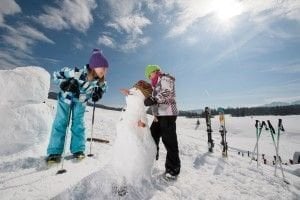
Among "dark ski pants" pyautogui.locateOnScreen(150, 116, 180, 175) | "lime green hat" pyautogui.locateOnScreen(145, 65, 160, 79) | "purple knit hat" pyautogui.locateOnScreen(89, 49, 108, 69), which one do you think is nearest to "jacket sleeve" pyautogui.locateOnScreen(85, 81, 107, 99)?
"purple knit hat" pyautogui.locateOnScreen(89, 49, 108, 69)

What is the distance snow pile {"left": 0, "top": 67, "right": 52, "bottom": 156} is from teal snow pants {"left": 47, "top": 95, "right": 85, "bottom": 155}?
951mm

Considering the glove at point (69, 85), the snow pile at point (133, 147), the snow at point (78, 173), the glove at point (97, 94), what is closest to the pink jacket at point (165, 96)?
the snow pile at point (133, 147)

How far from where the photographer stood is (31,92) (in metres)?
5.93

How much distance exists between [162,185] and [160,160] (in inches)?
68.3

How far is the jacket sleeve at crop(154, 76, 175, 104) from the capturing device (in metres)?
4.39

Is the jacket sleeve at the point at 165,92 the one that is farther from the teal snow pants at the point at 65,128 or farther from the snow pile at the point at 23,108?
the snow pile at the point at 23,108

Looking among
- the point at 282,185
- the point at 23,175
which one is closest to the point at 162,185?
the point at 23,175

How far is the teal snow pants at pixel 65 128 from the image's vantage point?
4.44 m

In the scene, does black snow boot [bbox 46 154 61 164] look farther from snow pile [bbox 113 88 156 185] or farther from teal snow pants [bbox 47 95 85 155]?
snow pile [bbox 113 88 156 185]

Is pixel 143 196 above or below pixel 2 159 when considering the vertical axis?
below

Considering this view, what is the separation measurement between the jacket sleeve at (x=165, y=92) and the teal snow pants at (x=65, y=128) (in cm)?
161

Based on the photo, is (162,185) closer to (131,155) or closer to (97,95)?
(131,155)

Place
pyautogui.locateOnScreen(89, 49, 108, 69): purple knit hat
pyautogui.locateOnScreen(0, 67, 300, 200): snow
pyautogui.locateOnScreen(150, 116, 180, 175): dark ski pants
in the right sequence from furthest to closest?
pyautogui.locateOnScreen(89, 49, 108, 69): purple knit hat < pyautogui.locateOnScreen(150, 116, 180, 175): dark ski pants < pyautogui.locateOnScreen(0, 67, 300, 200): snow

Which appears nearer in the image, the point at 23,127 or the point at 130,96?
the point at 130,96
